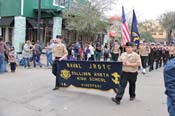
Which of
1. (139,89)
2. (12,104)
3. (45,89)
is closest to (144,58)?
(139,89)

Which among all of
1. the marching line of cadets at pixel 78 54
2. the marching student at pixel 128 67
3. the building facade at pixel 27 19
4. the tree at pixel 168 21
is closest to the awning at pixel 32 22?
the building facade at pixel 27 19

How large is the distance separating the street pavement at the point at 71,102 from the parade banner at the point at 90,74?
298 mm

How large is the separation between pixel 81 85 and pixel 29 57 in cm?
962

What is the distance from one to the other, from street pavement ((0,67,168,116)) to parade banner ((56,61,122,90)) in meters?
0.30

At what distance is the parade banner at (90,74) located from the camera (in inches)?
399

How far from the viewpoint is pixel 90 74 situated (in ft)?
34.7

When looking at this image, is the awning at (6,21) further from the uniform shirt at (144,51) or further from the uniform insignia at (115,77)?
the uniform insignia at (115,77)

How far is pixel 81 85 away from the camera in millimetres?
10836

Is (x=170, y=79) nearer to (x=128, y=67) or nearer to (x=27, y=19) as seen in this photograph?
(x=128, y=67)

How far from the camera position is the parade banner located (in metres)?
10.1

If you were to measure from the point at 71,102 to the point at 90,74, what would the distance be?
1324 mm

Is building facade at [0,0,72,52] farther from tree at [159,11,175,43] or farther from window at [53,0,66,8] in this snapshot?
tree at [159,11,175,43]

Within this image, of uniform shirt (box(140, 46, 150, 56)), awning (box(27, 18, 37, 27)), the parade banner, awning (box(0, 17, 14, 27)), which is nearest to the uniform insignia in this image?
the parade banner

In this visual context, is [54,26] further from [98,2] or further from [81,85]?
[81,85]
